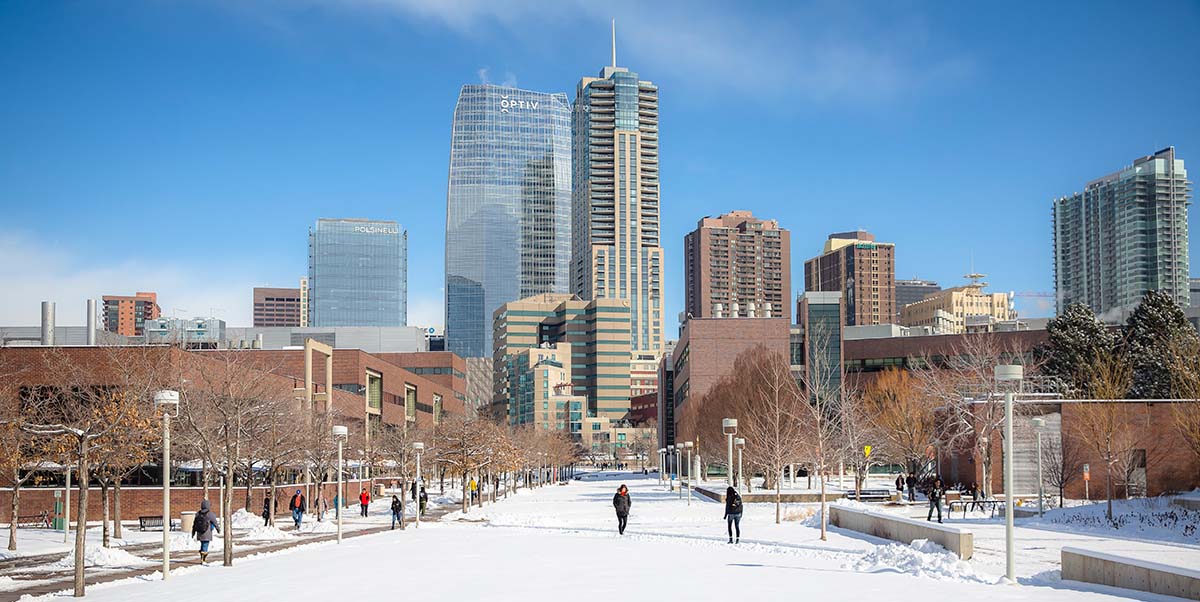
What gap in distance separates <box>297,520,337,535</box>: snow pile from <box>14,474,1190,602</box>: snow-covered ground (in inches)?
260

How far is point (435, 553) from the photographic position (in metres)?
30.4

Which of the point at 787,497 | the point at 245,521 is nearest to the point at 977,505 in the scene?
the point at 787,497

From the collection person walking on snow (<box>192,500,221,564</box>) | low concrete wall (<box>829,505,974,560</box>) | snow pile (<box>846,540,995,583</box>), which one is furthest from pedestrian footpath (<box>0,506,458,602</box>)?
low concrete wall (<box>829,505,974,560</box>)

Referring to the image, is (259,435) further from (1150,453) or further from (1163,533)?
(1150,453)

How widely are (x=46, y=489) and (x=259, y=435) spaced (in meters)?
13.7

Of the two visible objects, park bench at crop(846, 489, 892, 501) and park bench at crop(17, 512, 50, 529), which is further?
park bench at crop(846, 489, 892, 501)

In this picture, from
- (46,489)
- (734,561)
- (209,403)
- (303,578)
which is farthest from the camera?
(46,489)

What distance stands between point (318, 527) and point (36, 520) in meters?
16.6

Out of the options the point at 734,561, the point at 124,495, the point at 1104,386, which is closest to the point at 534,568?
the point at 734,561

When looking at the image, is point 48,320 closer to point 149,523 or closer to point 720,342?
point 149,523

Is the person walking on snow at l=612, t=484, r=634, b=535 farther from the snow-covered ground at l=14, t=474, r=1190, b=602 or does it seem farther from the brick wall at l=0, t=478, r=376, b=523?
the brick wall at l=0, t=478, r=376, b=523

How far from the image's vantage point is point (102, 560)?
29000mm

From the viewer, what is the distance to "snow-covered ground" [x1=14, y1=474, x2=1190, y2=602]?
63.9 feet

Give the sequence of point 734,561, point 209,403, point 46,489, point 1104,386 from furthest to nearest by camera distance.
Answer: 1. point 1104,386
2. point 46,489
3. point 209,403
4. point 734,561
